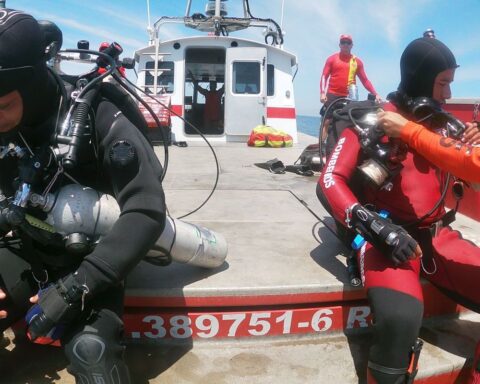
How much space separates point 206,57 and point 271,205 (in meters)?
6.83

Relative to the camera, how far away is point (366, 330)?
2.18 metres

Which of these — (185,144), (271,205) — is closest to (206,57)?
(185,144)

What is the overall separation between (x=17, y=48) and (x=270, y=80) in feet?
26.2

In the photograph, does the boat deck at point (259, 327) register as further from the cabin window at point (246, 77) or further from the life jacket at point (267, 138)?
the cabin window at point (246, 77)

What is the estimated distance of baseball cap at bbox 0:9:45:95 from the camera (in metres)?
1.32

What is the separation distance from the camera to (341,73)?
649cm

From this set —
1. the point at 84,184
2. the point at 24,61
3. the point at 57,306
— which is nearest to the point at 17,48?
the point at 24,61

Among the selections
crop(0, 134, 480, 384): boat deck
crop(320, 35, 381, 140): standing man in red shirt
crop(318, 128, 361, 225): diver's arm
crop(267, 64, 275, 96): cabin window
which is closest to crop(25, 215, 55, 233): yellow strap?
crop(0, 134, 480, 384): boat deck

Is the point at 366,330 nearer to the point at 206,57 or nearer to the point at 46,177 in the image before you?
the point at 46,177

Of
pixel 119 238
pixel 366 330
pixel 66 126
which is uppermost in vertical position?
pixel 66 126

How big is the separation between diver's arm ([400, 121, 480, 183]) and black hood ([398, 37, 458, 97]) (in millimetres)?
332

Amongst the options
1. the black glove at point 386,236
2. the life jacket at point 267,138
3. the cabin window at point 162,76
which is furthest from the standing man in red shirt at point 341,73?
the black glove at point 386,236

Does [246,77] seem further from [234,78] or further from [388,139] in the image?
[388,139]

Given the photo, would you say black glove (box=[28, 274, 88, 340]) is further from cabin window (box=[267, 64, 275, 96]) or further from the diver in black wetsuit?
cabin window (box=[267, 64, 275, 96])
